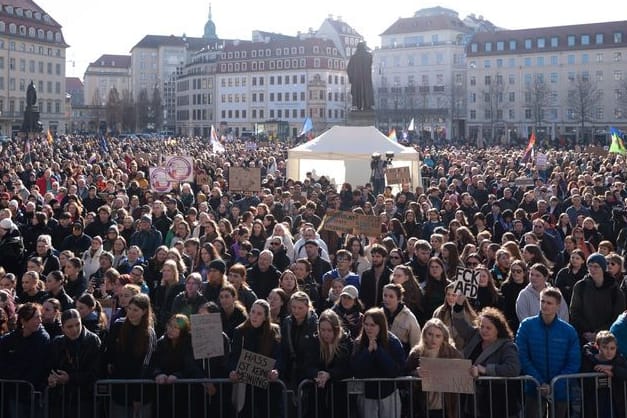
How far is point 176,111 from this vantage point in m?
154

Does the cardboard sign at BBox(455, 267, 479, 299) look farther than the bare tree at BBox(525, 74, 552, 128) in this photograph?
No

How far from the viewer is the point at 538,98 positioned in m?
100

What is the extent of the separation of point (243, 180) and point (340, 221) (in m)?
6.77

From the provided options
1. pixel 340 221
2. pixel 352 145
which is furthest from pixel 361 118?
pixel 340 221

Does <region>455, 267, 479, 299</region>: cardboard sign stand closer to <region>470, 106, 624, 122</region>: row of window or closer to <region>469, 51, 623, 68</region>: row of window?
Result: <region>470, 106, 624, 122</region>: row of window

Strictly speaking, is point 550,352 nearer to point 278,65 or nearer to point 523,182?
point 523,182

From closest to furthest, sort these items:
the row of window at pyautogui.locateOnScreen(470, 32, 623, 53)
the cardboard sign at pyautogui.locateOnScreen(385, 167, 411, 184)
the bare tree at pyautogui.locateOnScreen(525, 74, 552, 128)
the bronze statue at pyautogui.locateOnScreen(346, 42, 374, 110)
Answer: the cardboard sign at pyautogui.locateOnScreen(385, 167, 411, 184) → the bronze statue at pyautogui.locateOnScreen(346, 42, 374, 110) → the row of window at pyautogui.locateOnScreen(470, 32, 623, 53) → the bare tree at pyautogui.locateOnScreen(525, 74, 552, 128)

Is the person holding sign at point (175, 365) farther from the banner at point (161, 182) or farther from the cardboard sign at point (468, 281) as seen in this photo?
the banner at point (161, 182)

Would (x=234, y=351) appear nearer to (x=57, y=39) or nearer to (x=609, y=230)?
(x=609, y=230)

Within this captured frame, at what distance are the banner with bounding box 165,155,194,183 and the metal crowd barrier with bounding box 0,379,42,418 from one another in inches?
513

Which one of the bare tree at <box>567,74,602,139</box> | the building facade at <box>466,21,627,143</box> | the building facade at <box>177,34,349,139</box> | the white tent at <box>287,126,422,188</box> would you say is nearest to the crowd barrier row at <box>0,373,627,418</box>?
the white tent at <box>287,126,422,188</box>

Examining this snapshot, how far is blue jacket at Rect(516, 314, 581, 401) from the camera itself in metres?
7.61

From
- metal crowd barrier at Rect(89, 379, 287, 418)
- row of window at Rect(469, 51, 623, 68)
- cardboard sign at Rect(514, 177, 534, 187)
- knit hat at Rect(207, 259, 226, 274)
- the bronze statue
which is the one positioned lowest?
metal crowd barrier at Rect(89, 379, 287, 418)

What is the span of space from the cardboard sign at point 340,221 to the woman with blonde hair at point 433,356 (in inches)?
254
